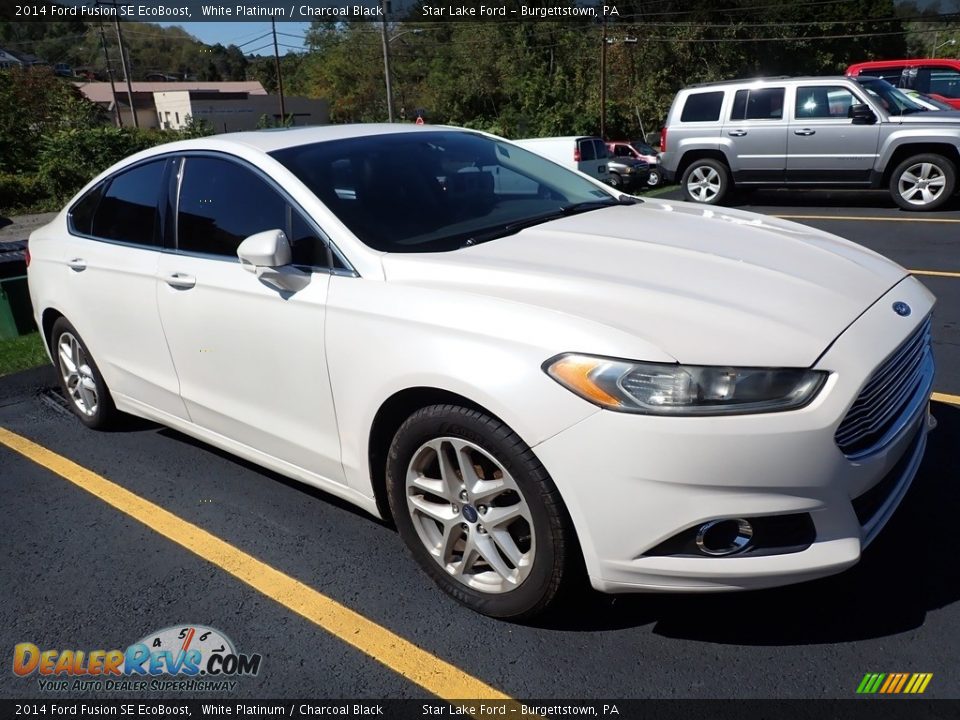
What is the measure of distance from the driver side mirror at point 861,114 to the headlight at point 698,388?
1005cm

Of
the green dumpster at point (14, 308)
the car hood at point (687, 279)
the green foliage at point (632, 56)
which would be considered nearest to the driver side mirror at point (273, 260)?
the car hood at point (687, 279)

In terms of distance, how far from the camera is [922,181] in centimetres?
1030

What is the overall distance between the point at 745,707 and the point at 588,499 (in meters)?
0.74

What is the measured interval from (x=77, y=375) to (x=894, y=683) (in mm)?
4292

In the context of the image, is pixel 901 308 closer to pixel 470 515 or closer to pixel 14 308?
pixel 470 515

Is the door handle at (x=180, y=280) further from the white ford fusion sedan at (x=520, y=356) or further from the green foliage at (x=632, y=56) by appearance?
the green foliage at (x=632, y=56)

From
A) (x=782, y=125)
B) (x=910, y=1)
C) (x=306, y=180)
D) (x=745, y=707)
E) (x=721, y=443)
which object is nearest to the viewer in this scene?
(x=721, y=443)

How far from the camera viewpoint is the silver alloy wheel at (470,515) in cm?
242

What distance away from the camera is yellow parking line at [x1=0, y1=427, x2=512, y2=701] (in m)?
2.38

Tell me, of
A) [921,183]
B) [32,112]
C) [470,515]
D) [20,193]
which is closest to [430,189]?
[470,515]

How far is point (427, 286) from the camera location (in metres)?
2.57

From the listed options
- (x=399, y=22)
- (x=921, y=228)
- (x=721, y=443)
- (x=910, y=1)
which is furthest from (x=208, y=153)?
(x=910, y=1)

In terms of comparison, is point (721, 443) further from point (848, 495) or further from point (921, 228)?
point (921, 228)

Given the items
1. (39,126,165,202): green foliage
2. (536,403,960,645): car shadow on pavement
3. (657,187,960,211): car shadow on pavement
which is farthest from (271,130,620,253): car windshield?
(39,126,165,202): green foliage
